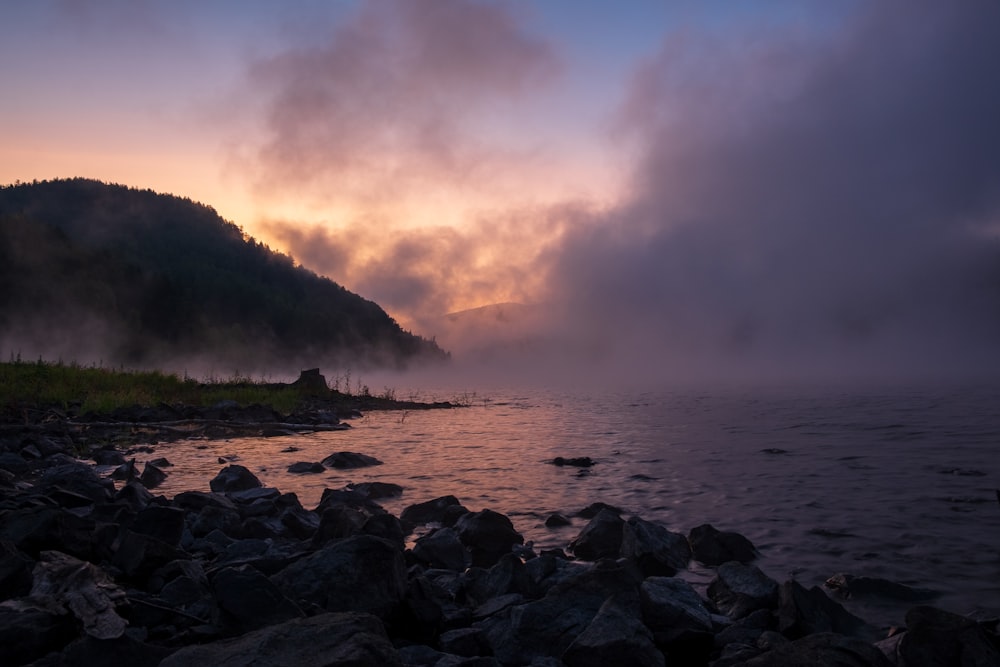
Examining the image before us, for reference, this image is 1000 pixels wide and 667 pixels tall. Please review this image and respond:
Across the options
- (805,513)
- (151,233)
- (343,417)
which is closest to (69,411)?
(343,417)

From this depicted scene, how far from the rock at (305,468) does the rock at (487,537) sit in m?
8.49

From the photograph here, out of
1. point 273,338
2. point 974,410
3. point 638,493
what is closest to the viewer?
point 638,493

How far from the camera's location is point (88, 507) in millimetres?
10047

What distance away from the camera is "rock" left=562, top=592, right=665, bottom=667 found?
5.38 metres

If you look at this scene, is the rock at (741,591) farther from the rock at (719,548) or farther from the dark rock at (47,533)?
the dark rock at (47,533)

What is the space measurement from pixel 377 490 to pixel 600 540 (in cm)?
631

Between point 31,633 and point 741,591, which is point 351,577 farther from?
point 741,591

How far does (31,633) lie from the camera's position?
501 cm

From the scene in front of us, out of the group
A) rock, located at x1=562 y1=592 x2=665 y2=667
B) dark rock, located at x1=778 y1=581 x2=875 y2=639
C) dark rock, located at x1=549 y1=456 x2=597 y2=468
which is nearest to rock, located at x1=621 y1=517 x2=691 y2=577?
dark rock, located at x1=778 y1=581 x2=875 y2=639

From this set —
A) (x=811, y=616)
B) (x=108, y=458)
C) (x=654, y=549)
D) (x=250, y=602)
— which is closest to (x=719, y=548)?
(x=654, y=549)

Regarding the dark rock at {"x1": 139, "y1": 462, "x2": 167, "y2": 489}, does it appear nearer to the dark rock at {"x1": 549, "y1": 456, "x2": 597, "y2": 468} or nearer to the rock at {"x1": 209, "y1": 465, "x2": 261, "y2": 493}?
the rock at {"x1": 209, "y1": 465, "x2": 261, "y2": 493}

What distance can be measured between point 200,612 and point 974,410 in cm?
3992

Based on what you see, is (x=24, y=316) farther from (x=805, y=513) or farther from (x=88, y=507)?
(x=805, y=513)

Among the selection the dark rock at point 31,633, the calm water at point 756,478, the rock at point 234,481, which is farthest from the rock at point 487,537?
the rock at point 234,481
